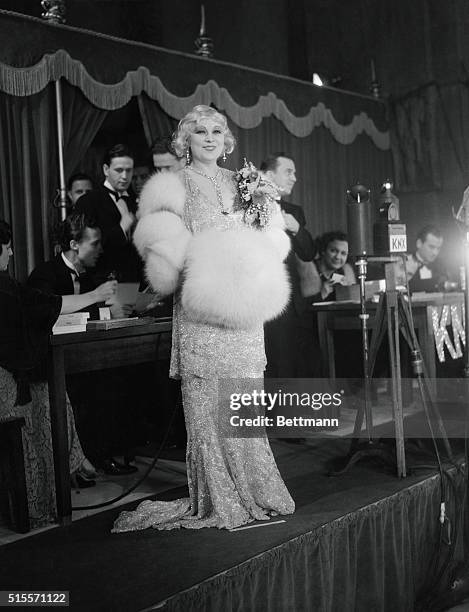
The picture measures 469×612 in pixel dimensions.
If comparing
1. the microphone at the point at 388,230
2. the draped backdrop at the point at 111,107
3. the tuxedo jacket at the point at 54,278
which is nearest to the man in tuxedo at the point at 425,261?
the draped backdrop at the point at 111,107

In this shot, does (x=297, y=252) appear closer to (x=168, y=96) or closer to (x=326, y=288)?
(x=326, y=288)

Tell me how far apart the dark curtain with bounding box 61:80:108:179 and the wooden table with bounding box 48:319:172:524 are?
1.95m

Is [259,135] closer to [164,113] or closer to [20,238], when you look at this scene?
[164,113]

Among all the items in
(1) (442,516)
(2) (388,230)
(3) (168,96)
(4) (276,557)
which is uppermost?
(3) (168,96)

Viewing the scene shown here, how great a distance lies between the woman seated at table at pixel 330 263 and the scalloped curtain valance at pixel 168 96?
1.31m

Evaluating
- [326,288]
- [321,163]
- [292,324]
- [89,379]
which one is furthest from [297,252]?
[321,163]

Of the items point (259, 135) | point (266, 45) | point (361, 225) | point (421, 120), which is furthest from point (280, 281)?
point (266, 45)

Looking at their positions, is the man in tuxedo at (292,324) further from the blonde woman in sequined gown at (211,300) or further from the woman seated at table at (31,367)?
the blonde woman in sequined gown at (211,300)

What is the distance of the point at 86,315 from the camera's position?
3215 millimetres

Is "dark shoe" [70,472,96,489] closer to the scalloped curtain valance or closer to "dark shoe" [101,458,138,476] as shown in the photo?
"dark shoe" [101,458,138,476]

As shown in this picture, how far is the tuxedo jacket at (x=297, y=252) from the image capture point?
4.61 metres

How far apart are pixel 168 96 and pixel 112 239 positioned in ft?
4.77

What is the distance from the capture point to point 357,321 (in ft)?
16.1

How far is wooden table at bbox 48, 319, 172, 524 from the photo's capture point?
9.89 feet
